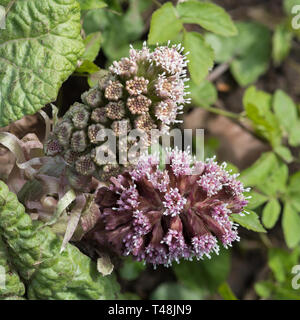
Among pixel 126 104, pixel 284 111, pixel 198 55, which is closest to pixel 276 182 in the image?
pixel 284 111

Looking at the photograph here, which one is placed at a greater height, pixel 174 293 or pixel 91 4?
pixel 91 4

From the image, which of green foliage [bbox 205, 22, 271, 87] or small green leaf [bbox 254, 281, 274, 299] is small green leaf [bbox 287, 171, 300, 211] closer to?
small green leaf [bbox 254, 281, 274, 299]

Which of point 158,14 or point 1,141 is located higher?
point 158,14

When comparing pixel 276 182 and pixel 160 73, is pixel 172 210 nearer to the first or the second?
pixel 160 73

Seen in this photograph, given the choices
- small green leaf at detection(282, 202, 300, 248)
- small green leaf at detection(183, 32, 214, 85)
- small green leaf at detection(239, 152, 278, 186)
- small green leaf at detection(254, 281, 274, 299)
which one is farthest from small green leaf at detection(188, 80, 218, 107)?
small green leaf at detection(254, 281, 274, 299)

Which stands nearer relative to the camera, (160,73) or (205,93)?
(160,73)
